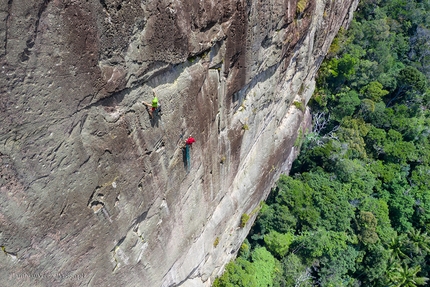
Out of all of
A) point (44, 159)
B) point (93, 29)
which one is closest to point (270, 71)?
point (93, 29)

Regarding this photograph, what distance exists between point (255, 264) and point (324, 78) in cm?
1321

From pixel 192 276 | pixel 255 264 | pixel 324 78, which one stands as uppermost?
pixel 324 78

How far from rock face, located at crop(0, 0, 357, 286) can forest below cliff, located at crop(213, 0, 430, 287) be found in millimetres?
6890

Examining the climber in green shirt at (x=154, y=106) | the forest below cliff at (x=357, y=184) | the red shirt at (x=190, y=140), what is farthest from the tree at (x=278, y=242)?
the climber in green shirt at (x=154, y=106)

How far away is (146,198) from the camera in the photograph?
27.1 feet

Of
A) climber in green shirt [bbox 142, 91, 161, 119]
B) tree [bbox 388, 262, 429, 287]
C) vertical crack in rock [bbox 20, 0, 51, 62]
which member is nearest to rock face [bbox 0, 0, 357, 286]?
vertical crack in rock [bbox 20, 0, 51, 62]

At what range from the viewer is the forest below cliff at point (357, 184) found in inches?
703

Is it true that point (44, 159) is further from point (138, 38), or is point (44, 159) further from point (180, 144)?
point (180, 144)

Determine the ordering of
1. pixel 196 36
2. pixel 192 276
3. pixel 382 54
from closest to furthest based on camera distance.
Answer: pixel 196 36
pixel 192 276
pixel 382 54

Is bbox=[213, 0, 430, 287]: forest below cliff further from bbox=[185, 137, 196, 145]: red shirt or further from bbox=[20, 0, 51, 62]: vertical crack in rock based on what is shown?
bbox=[20, 0, 51, 62]: vertical crack in rock

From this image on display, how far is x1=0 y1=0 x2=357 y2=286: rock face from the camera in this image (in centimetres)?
504

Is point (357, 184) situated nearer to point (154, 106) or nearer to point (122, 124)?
point (154, 106)

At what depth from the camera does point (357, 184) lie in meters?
19.4

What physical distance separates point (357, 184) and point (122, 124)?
1685 centimetres
